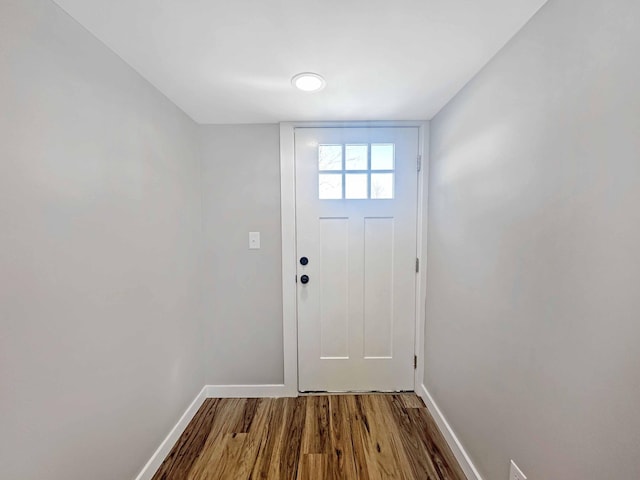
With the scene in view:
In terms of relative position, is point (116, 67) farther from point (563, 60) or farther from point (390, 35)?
point (563, 60)

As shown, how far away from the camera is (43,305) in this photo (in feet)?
2.93

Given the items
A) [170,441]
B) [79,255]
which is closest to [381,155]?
[79,255]

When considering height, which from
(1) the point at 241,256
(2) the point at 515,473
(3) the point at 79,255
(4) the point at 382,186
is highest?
(4) the point at 382,186

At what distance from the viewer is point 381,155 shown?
2012mm

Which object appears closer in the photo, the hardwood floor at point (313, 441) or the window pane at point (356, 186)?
the hardwood floor at point (313, 441)

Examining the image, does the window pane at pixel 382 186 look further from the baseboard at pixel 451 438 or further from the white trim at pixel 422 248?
the baseboard at pixel 451 438

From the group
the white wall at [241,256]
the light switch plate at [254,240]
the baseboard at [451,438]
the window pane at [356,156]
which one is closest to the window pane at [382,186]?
the window pane at [356,156]

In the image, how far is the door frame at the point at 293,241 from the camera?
1984mm

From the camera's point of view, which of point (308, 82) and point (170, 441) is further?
point (170, 441)

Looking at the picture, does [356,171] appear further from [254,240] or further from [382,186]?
[254,240]

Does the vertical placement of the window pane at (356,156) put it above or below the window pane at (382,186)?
above

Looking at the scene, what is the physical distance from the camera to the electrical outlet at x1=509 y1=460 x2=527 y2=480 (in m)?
1.04

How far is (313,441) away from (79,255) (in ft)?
5.16

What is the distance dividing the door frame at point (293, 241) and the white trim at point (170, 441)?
63cm
